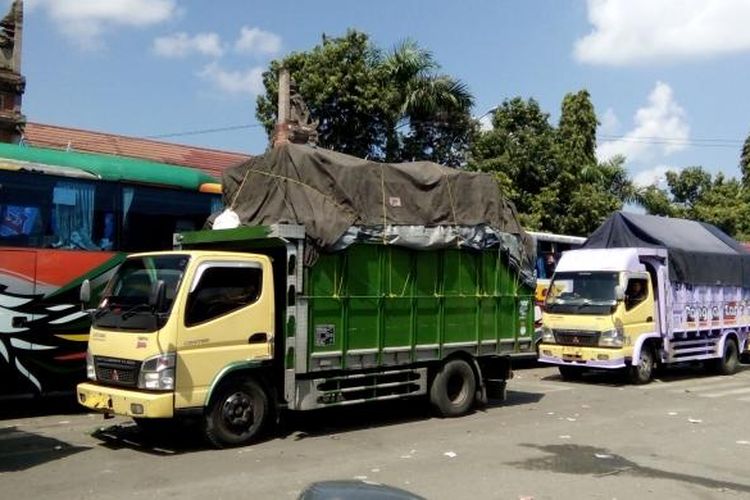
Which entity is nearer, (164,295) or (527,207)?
(164,295)

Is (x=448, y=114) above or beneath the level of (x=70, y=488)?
above

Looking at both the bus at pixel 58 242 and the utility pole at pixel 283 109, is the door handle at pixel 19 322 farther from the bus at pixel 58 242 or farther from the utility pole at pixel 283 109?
the utility pole at pixel 283 109

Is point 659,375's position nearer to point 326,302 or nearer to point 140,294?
point 326,302

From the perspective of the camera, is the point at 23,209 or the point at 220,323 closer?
the point at 220,323

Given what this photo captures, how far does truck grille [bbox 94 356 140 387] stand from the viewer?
8570 millimetres

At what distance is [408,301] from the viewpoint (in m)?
10.7

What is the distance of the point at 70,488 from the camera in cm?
720

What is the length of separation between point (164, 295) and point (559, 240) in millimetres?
13975

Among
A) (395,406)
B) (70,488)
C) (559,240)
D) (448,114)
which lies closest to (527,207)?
(448,114)

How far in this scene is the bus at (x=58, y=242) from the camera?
1055 centimetres

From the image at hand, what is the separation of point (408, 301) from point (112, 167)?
190 inches

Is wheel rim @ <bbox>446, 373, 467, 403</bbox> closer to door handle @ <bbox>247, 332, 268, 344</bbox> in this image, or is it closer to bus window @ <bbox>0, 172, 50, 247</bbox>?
door handle @ <bbox>247, 332, 268, 344</bbox>

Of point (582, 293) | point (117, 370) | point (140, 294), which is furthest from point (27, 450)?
point (582, 293)

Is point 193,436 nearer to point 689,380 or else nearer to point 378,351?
point 378,351
